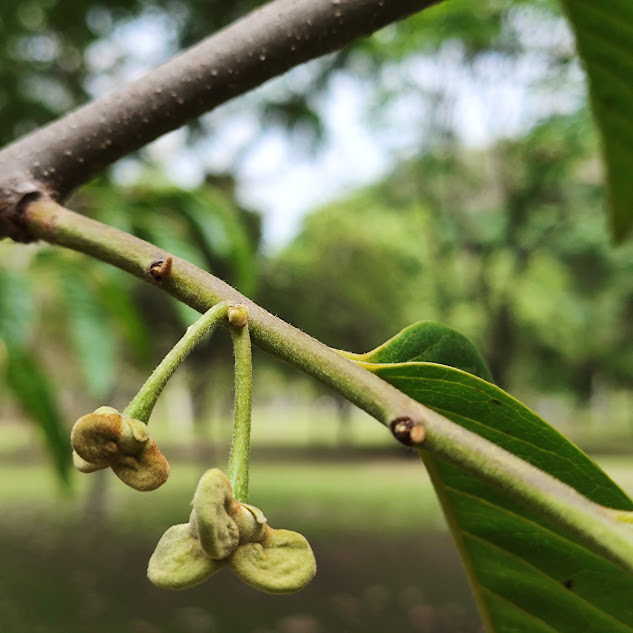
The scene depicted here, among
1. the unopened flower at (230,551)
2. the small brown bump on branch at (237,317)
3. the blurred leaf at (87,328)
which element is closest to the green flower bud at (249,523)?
the unopened flower at (230,551)

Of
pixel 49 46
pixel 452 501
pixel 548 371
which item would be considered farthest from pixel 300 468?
pixel 452 501

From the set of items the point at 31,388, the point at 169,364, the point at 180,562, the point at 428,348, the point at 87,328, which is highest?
the point at 87,328

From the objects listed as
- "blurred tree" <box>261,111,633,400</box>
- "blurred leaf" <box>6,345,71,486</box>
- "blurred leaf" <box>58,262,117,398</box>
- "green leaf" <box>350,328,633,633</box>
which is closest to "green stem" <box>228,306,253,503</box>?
"green leaf" <box>350,328,633,633</box>

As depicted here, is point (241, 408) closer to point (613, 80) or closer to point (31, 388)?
point (613, 80)

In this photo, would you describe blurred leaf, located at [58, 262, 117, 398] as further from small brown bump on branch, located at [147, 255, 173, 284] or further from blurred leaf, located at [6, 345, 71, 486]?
small brown bump on branch, located at [147, 255, 173, 284]

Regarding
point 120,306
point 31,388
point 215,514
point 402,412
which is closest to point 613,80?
point 402,412

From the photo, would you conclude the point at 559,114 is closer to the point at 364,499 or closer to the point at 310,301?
the point at 310,301

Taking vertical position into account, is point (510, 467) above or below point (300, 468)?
below
